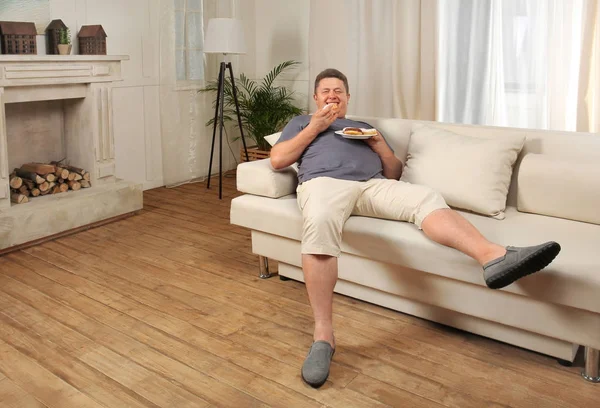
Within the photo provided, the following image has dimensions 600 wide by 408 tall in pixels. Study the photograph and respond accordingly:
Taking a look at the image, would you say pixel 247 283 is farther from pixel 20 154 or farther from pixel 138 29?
pixel 138 29

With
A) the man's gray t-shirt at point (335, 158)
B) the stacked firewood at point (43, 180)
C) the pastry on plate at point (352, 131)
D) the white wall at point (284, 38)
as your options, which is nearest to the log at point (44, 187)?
the stacked firewood at point (43, 180)

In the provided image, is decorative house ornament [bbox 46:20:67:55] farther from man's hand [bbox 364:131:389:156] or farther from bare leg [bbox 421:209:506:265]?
bare leg [bbox 421:209:506:265]

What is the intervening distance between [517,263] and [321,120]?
3.81 ft

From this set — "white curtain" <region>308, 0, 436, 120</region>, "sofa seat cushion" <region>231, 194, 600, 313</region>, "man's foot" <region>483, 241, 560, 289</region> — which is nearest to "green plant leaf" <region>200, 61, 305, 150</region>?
"white curtain" <region>308, 0, 436, 120</region>

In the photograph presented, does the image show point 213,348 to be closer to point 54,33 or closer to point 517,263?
point 517,263

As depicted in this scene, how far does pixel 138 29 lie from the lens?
4.75 metres

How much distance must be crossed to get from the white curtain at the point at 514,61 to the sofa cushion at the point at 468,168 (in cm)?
146

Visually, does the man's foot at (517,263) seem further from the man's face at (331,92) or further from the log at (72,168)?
the log at (72,168)

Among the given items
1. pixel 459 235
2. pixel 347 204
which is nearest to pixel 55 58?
pixel 347 204

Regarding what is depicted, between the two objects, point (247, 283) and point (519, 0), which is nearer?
point (247, 283)

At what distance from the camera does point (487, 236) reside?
2.41 metres

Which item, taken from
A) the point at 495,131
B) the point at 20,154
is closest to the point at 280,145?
the point at 495,131

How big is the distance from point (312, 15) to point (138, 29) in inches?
55.6

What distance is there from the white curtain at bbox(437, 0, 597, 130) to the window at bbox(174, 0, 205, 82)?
6.55 ft
